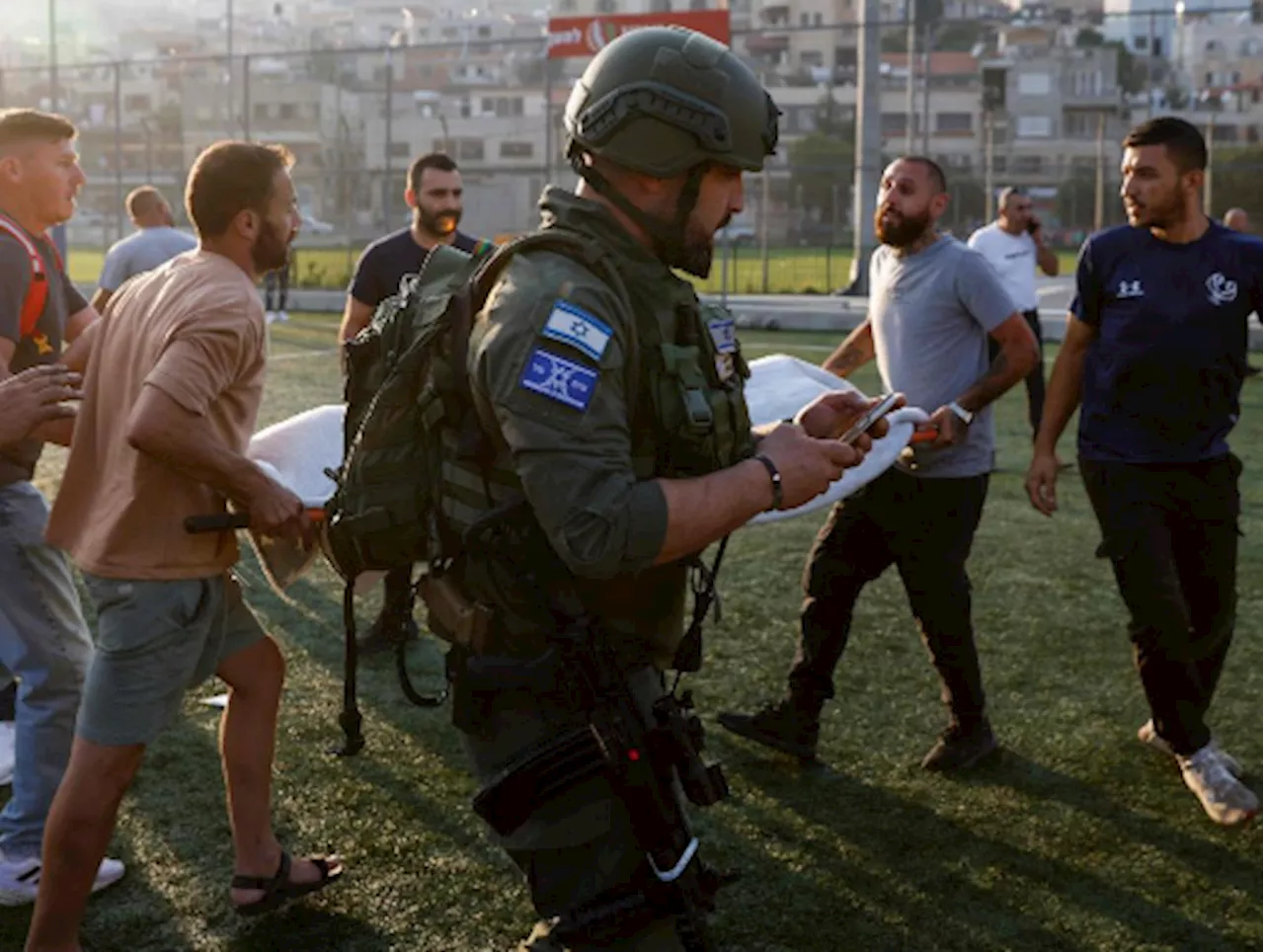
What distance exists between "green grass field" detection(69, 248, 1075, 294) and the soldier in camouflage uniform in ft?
92.9

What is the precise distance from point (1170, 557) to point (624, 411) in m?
3.41

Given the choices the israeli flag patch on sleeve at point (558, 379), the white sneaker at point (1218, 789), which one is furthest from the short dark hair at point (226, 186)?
the white sneaker at point (1218, 789)

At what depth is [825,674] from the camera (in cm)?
602

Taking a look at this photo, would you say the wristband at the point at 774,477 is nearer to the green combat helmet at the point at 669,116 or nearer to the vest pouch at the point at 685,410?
the vest pouch at the point at 685,410

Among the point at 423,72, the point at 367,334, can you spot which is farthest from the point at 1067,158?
the point at 367,334

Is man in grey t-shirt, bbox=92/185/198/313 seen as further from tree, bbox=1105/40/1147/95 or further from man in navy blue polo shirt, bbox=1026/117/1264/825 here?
tree, bbox=1105/40/1147/95

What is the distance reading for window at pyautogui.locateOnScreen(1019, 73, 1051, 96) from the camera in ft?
164

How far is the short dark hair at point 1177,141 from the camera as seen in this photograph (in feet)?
18.5

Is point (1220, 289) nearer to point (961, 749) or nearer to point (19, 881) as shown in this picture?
point (961, 749)

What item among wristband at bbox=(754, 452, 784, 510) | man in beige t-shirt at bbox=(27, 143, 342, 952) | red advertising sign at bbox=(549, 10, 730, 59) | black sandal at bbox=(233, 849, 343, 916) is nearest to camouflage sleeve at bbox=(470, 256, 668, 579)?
wristband at bbox=(754, 452, 784, 510)

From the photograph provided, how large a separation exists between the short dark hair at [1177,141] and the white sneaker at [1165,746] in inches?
75.8

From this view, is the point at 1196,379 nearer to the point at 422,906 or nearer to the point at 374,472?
the point at 422,906

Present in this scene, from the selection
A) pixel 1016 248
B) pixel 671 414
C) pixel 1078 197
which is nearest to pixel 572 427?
pixel 671 414

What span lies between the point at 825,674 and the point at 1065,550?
4104 mm
